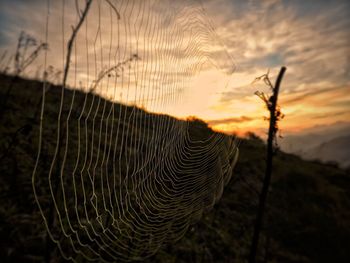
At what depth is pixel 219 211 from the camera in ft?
21.0

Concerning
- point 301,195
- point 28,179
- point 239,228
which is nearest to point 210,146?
point 239,228

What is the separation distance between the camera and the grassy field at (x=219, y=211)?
3402mm

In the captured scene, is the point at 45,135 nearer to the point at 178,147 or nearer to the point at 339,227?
the point at 178,147

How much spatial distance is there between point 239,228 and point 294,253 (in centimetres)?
154

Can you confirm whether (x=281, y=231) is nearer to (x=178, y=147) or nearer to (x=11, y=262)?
(x=178, y=147)

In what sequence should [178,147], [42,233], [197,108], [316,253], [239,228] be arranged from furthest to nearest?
[316,253], [239,228], [178,147], [197,108], [42,233]

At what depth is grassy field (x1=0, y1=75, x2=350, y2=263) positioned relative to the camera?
3402 mm

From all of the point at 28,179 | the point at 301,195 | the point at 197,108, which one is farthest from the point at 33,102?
the point at 301,195

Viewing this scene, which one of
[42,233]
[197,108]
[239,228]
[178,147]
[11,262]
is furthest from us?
[239,228]

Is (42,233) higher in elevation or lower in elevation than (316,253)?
higher

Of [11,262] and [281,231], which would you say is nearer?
[11,262]

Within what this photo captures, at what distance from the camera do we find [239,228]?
6109 mm

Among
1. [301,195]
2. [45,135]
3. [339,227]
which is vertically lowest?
[339,227]

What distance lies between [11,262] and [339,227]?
8201mm
